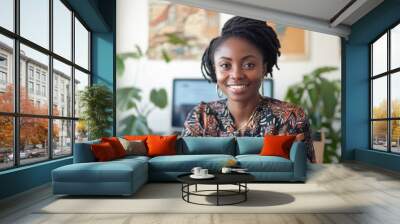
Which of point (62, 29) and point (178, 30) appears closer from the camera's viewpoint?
point (62, 29)

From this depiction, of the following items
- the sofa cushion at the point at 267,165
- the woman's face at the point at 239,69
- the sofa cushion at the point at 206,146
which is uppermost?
the woman's face at the point at 239,69

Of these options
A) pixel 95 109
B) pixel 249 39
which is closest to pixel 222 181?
pixel 95 109

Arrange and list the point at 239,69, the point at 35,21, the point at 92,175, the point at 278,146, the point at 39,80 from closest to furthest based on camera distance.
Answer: the point at 92,175 → the point at 35,21 → the point at 39,80 → the point at 278,146 → the point at 239,69

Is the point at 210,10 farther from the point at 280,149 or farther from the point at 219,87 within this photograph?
the point at 280,149

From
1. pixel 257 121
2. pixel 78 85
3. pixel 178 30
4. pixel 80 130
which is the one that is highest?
pixel 178 30

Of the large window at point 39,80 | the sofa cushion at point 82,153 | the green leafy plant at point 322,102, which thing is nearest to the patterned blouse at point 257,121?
the green leafy plant at point 322,102

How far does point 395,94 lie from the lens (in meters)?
7.66

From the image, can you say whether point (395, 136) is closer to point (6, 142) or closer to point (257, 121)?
point (257, 121)

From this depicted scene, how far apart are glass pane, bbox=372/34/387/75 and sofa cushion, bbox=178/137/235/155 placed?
3.81 metres

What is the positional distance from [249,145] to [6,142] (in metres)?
A: 3.62

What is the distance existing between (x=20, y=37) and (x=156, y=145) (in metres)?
2.56

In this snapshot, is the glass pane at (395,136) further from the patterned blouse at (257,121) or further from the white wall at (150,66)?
the white wall at (150,66)

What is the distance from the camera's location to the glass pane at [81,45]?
731cm

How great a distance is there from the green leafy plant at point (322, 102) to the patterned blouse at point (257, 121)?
283 millimetres
